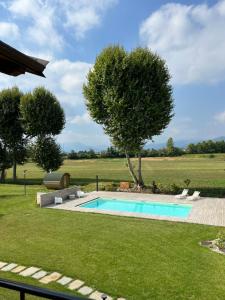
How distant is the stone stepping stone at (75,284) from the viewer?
28.6 ft

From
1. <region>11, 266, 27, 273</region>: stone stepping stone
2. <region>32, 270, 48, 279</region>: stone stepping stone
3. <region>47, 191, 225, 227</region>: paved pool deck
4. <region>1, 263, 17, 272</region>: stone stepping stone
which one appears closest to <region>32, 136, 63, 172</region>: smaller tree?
<region>47, 191, 225, 227</region>: paved pool deck

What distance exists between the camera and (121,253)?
11641 mm

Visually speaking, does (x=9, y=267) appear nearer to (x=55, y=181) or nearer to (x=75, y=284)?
(x=75, y=284)

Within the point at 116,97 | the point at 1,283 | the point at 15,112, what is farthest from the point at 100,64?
the point at 1,283

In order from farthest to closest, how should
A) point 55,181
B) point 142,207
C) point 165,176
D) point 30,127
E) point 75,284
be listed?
point 165,176 < point 30,127 < point 55,181 < point 142,207 < point 75,284

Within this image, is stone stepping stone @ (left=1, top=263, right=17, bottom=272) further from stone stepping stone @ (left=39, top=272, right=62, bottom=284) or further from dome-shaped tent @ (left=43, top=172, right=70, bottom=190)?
dome-shaped tent @ (left=43, top=172, right=70, bottom=190)

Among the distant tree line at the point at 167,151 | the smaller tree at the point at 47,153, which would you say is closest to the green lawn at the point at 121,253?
the smaller tree at the point at 47,153

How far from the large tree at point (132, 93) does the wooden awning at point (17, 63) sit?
2107 cm

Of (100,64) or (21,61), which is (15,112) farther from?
(21,61)

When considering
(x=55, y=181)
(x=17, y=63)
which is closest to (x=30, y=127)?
(x=55, y=181)

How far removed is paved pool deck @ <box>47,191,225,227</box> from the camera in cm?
1752

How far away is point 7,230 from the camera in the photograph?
48.6ft

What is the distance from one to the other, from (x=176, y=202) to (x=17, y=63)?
19777 mm

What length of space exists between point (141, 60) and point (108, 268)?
67.8ft
